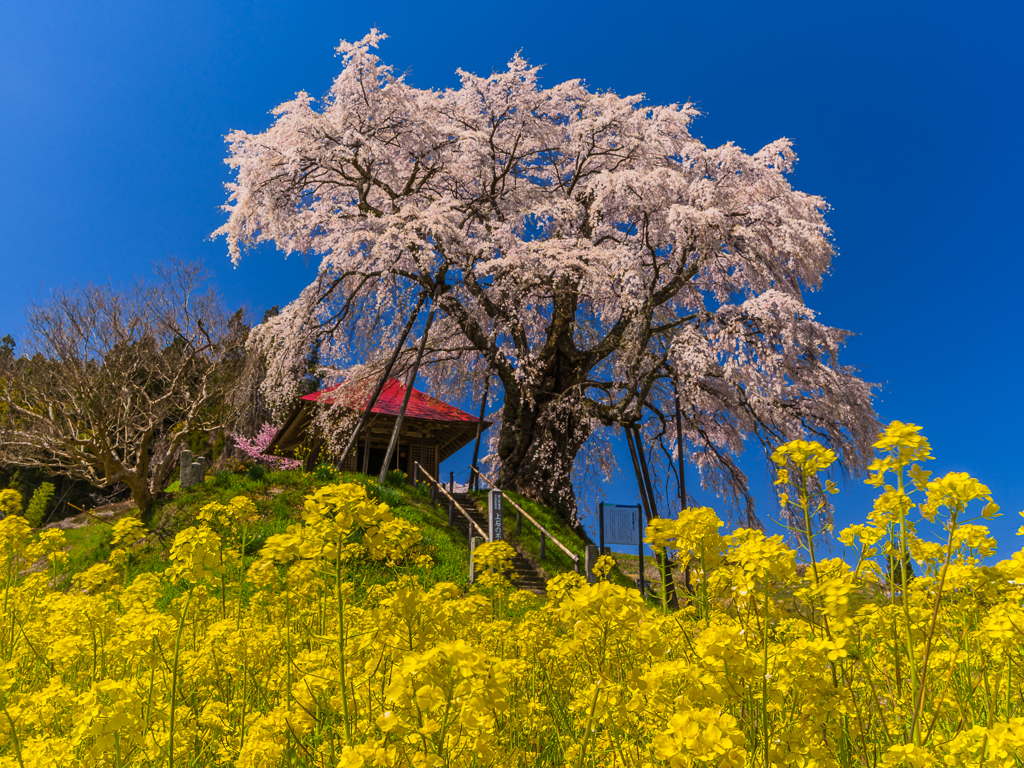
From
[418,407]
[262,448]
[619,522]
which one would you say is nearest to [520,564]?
[619,522]

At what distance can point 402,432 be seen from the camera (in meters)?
21.7

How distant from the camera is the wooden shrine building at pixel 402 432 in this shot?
1972 cm

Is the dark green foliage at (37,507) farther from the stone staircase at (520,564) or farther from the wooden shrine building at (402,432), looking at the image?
the stone staircase at (520,564)

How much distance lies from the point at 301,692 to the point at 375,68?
48.6ft

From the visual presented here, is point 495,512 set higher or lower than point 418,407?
lower

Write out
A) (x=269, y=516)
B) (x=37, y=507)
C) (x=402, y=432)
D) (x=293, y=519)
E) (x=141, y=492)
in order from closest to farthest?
(x=293, y=519) < (x=269, y=516) < (x=141, y=492) < (x=37, y=507) < (x=402, y=432)

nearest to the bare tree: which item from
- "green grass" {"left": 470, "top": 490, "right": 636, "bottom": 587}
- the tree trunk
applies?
the tree trunk

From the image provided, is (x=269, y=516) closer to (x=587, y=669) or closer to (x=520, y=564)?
(x=520, y=564)

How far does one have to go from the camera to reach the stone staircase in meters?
11.8

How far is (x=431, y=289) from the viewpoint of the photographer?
49.2ft

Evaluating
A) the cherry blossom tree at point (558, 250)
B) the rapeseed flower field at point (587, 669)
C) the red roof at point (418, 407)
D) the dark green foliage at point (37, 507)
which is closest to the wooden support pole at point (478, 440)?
the cherry blossom tree at point (558, 250)

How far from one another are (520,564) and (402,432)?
999cm

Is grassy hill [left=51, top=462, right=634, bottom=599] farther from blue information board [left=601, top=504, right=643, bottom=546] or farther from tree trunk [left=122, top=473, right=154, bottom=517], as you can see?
blue information board [left=601, top=504, right=643, bottom=546]

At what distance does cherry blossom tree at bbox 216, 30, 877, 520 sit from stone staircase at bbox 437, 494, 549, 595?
3.76 ft
